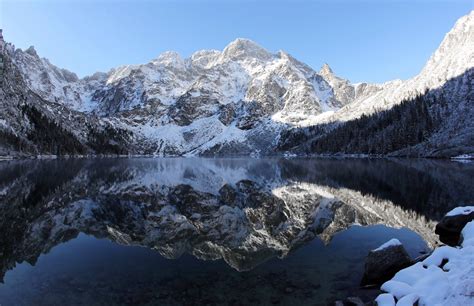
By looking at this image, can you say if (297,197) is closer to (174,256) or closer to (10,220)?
(174,256)

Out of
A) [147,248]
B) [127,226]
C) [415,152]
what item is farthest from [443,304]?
[415,152]

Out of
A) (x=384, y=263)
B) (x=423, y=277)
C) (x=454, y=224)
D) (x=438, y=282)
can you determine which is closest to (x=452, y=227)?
(x=454, y=224)

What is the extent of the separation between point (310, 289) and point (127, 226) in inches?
848

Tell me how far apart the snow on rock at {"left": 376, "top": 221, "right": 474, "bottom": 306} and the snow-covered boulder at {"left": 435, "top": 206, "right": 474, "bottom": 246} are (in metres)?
8.87

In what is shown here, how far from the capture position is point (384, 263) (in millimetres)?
20312

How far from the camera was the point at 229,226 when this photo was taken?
36188mm

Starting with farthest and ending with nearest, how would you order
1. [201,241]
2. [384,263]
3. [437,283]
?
[201,241], [384,263], [437,283]

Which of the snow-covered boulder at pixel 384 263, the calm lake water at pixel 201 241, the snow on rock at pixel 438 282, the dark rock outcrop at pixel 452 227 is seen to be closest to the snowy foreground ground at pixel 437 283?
the snow on rock at pixel 438 282

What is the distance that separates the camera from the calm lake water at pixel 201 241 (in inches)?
751

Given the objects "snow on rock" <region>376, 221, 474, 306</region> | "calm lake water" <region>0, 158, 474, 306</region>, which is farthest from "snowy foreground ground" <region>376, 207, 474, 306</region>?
"calm lake water" <region>0, 158, 474, 306</region>

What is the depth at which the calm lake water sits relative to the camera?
1908 centimetres

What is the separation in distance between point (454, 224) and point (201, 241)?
2004cm

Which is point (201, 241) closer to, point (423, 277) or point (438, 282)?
point (423, 277)

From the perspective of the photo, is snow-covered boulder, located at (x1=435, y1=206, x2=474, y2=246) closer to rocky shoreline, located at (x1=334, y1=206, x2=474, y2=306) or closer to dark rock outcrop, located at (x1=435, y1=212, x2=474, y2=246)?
dark rock outcrop, located at (x1=435, y1=212, x2=474, y2=246)
